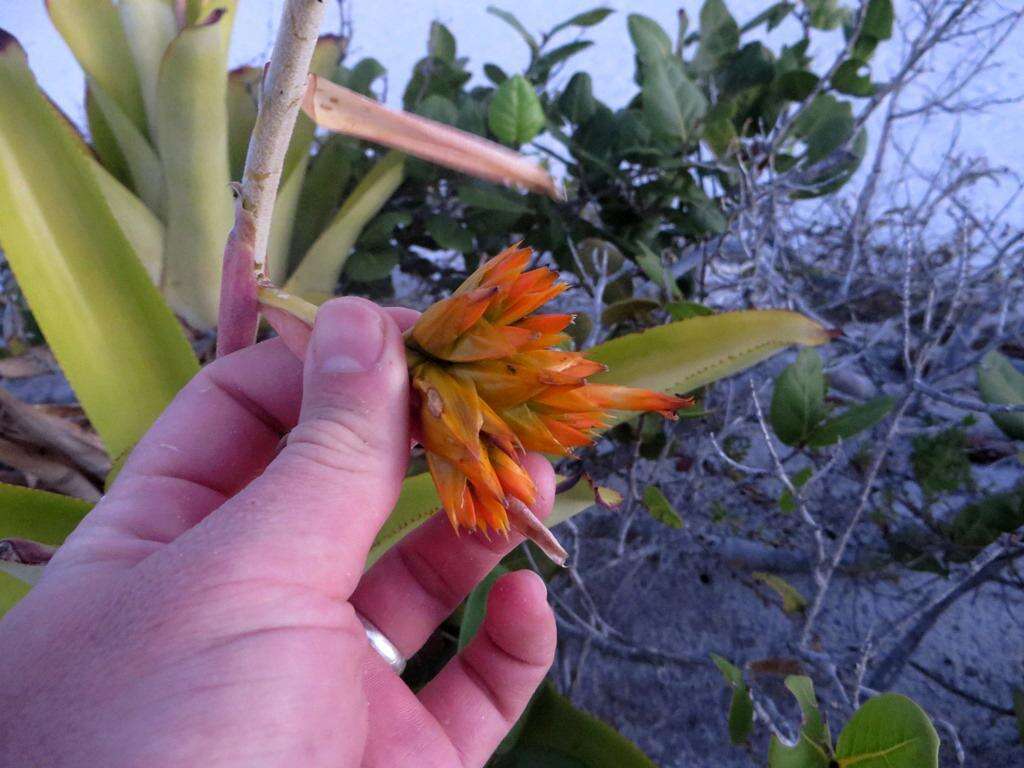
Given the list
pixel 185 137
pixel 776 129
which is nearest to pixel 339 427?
pixel 185 137

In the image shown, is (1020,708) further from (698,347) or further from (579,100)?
(579,100)

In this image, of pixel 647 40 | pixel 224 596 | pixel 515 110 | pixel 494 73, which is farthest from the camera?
pixel 494 73

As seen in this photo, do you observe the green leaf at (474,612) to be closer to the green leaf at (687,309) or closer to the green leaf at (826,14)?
the green leaf at (687,309)

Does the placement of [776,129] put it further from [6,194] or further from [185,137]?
[6,194]

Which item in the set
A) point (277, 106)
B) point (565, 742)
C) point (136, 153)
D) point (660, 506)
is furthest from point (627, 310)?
point (136, 153)

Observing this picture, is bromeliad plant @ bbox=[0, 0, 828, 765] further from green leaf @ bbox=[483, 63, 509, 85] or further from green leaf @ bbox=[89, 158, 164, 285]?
green leaf @ bbox=[483, 63, 509, 85]

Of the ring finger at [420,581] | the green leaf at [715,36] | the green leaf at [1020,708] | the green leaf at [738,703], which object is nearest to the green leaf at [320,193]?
the green leaf at [715,36]

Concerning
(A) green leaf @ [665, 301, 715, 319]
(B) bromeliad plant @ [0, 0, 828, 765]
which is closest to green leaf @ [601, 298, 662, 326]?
(A) green leaf @ [665, 301, 715, 319]
